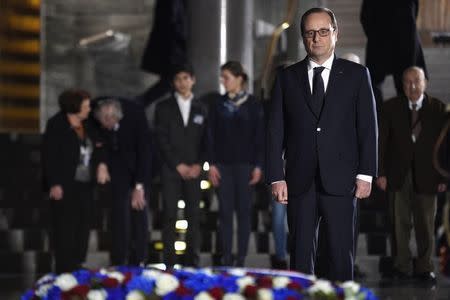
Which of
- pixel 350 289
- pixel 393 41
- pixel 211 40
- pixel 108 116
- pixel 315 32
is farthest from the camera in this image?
pixel 211 40

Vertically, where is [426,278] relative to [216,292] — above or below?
below

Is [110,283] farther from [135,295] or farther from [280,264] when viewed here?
[280,264]

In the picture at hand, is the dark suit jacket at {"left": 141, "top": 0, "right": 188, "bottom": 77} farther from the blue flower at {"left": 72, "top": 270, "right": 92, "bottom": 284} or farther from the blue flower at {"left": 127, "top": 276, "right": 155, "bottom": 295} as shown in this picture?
the blue flower at {"left": 127, "top": 276, "right": 155, "bottom": 295}

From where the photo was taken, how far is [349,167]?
21.6ft

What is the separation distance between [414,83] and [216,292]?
735cm

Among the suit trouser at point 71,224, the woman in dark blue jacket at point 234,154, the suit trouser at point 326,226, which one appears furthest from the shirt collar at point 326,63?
the woman in dark blue jacket at point 234,154

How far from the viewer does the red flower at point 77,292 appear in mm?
3756

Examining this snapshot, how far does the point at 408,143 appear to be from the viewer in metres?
11.0

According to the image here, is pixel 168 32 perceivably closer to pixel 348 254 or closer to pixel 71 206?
pixel 71 206

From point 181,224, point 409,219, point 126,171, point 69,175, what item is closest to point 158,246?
point 181,224

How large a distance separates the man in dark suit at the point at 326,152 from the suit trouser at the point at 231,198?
14.0 ft

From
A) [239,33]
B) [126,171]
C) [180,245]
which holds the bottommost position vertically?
[180,245]

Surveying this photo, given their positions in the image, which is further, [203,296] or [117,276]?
[117,276]

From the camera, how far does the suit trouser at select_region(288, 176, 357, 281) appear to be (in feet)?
21.5
